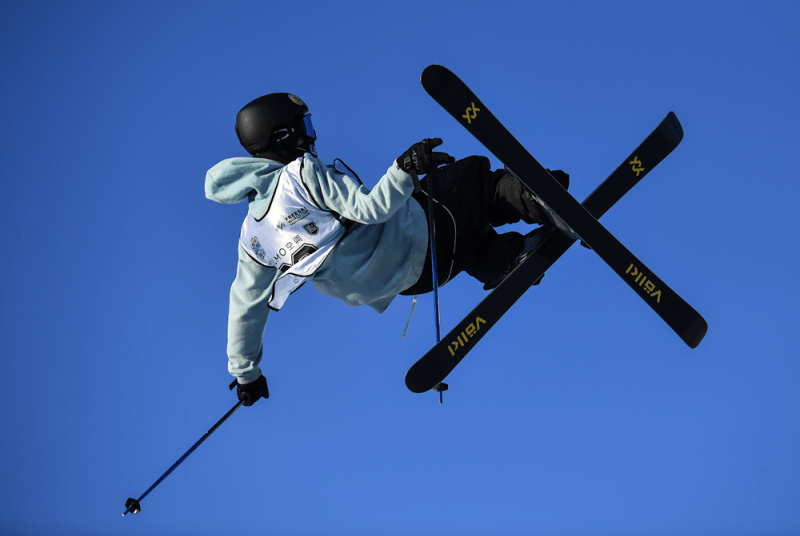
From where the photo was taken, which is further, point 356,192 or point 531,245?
point 531,245

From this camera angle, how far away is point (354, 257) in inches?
82.3

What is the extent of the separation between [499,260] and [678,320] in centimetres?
61

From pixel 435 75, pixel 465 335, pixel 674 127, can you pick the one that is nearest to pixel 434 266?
pixel 465 335

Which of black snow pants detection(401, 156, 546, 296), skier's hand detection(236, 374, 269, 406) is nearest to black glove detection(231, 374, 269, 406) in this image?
skier's hand detection(236, 374, 269, 406)

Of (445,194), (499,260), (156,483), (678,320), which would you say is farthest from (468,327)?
(156,483)

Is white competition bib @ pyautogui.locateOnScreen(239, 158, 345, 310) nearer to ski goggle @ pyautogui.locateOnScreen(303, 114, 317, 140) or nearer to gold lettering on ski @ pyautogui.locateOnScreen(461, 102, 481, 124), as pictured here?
ski goggle @ pyautogui.locateOnScreen(303, 114, 317, 140)

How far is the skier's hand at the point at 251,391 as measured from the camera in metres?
2.48

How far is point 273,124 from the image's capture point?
6.55 ft

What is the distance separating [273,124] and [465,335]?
2.88 ft

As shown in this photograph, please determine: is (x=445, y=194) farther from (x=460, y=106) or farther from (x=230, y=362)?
(x=230, y=362)

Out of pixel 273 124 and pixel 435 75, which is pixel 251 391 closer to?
pixel 273 124

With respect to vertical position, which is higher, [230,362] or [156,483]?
[230,362]

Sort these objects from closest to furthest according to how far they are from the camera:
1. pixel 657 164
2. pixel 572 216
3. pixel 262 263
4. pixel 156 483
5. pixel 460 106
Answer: pixel 460 106 < pixel 572 216 < pixel 262 263 < pixel 657 164 < pixel 156 483

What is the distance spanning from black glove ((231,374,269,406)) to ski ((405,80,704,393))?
0.76m
